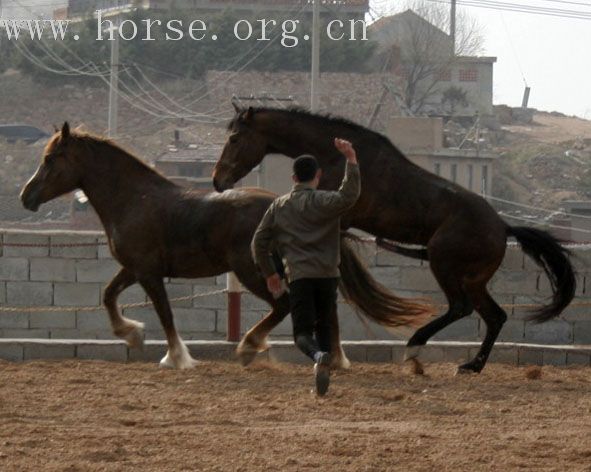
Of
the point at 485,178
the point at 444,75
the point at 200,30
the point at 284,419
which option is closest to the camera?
the point at 284,419

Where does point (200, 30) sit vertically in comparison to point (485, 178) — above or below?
above

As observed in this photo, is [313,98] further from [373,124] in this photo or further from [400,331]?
[400,331]

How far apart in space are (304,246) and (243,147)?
6.95 feet

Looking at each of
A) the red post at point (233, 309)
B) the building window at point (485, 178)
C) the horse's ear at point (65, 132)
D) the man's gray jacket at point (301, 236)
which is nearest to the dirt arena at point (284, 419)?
the man's gray jacket at point (301, 236)

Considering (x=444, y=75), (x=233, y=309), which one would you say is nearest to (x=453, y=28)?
(x=444, y=75)

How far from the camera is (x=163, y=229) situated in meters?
12.0

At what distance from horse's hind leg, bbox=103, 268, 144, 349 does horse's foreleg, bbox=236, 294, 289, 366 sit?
3.38 ft

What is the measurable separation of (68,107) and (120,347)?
199 feet

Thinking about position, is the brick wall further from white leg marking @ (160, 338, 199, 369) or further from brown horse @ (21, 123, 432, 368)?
white leg marking @ (160, 338, 199, 369)

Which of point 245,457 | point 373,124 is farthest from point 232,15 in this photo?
point 245,457

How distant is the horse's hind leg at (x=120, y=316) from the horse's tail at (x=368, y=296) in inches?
69.5

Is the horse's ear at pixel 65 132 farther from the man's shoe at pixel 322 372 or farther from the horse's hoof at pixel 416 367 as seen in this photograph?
the man's shoe at pixel 322 372

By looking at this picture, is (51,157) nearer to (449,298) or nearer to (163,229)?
(163,229)

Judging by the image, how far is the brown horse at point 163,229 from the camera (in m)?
11.6
